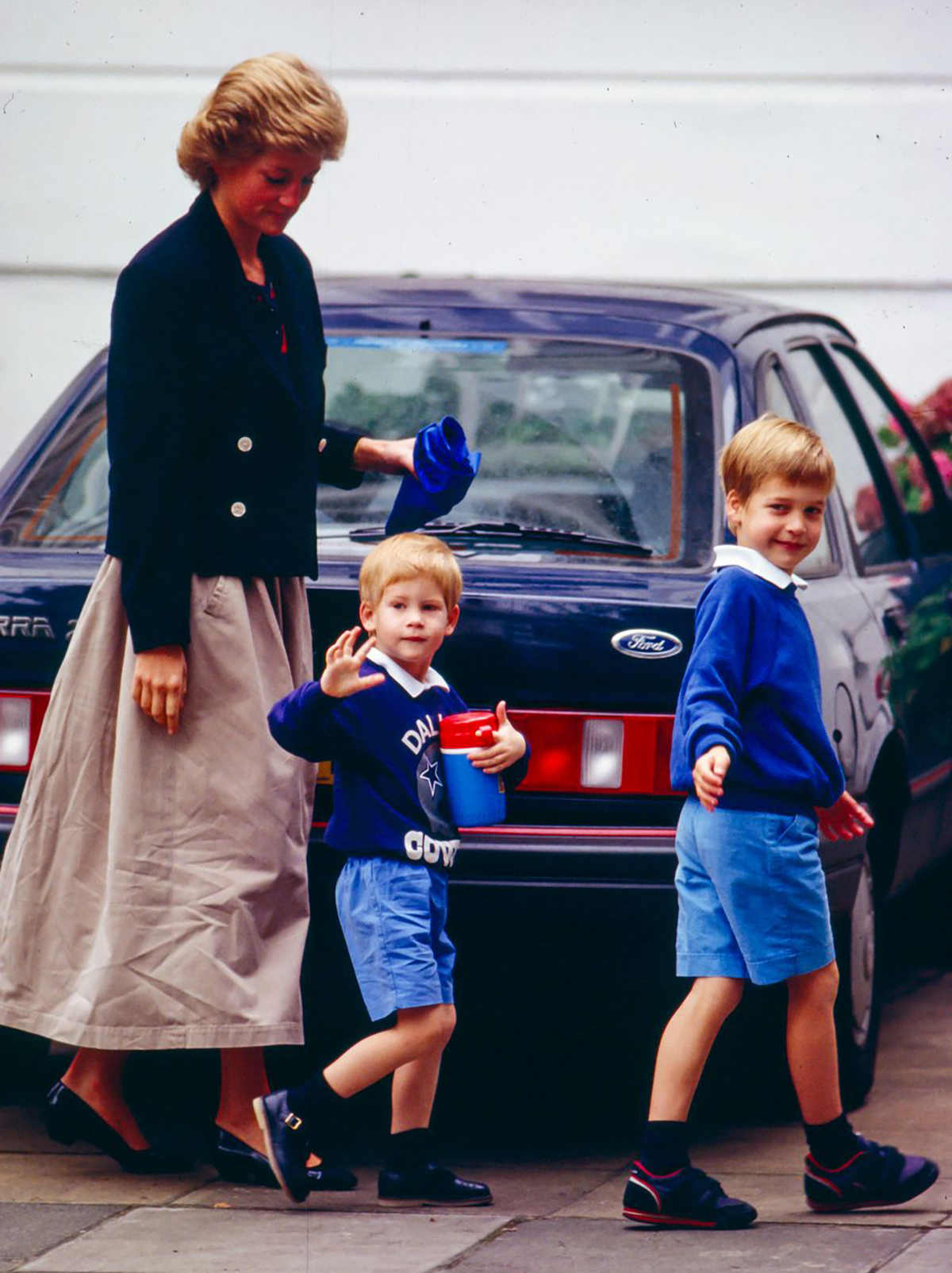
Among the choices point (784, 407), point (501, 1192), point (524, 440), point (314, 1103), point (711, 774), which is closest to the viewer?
point (711, 774)

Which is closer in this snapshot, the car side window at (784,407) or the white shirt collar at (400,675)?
the white shirt collar at (400,675)

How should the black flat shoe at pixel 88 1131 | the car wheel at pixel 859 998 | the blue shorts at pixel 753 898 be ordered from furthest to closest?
1. the car wheel at pixel 859 998
2. the black flat shoe at pixel 88 1131
3. the blue shorts at pixel 753 898

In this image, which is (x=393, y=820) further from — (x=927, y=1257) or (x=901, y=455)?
(x=901, y=455)

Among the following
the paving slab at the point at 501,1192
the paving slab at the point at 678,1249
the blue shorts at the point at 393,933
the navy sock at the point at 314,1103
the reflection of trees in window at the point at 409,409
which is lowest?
the paving slab at the point at 501,1192

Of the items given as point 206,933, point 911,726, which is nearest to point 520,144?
point 911,726

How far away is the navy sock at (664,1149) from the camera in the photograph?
380 cm

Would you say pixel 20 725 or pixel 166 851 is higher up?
pixel 20 725

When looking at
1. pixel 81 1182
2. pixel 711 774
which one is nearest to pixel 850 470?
pixel 711 774

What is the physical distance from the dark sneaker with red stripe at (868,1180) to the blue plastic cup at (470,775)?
0.83 metres

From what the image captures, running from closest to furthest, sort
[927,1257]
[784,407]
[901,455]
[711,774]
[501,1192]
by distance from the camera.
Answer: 1. [927,1257]
2. [711,774]
3. [501,1192]
4. [784,407]
5. [901,455]

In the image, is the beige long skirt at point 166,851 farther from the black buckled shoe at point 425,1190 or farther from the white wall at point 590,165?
the white wall at point 590,165

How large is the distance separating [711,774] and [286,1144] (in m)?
0.99

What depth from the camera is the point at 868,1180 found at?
3.85 m

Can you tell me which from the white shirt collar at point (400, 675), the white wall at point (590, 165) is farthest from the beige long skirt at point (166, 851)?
the white wall at point (590, 165)
